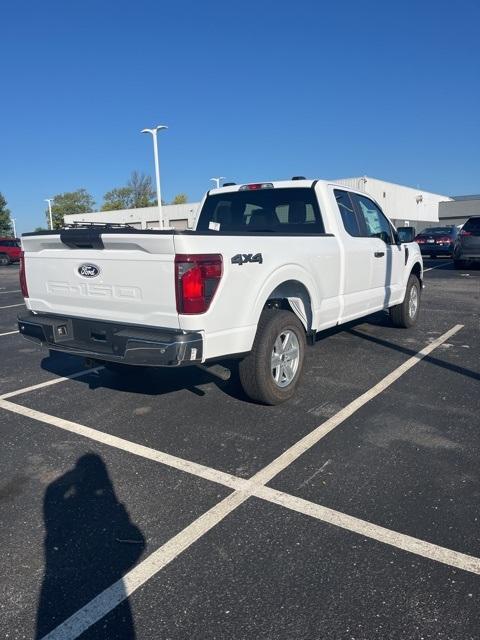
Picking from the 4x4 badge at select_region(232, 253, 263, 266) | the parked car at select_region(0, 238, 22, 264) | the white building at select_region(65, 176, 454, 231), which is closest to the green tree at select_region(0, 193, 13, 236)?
the white building at select_region(65, 176, 454, 231)

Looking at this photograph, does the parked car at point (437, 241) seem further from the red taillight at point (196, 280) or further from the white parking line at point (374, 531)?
the white parking line at point (374, 531)

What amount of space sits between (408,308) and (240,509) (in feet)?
18.3

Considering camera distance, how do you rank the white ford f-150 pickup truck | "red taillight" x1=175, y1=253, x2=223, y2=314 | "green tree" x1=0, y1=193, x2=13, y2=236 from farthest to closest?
"green tree" x1=0, y1=193, x2=13, y2=236 → the white ford f-150 pickup truck → "red taillight" x1=175, y1=253, x2=223, y2=314

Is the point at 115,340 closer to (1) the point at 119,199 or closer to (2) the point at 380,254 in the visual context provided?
(2) the point at 380,254

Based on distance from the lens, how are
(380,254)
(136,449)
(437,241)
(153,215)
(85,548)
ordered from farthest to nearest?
(153,215)
(437,241)
(380,254)
(136,449)
(85,548)

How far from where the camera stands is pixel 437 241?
2234 cm

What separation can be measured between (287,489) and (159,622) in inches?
48.7

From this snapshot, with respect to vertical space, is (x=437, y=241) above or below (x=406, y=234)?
below

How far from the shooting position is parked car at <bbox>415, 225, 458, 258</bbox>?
73.1 ft

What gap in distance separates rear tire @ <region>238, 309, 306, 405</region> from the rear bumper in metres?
0.70

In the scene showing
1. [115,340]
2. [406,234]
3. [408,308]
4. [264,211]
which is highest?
[264,211]

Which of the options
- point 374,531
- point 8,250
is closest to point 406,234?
point 374,531

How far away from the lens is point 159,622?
2152 millimetres

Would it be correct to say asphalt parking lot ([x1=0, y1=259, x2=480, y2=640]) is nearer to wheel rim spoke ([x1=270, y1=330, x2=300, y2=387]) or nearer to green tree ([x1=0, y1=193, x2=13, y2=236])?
wheel rim spoke ([x1=270, y1=330, x2=300, y2=387])
